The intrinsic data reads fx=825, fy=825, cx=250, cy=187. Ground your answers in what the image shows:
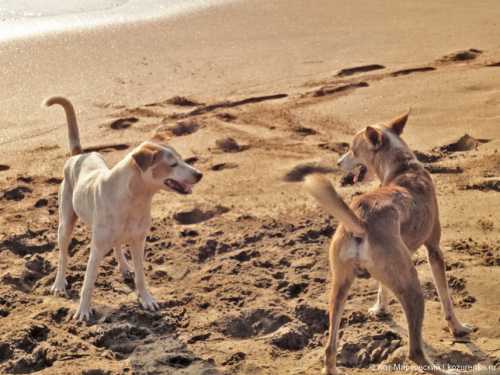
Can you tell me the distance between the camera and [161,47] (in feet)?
44.2

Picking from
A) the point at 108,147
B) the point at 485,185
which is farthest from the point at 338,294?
the point at 108,147

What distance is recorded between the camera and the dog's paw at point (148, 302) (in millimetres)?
6613

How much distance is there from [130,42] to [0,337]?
8.40 metres

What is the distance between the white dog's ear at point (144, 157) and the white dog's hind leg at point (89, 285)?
0.77 meters

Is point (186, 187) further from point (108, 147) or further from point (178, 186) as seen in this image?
point (108, 147)

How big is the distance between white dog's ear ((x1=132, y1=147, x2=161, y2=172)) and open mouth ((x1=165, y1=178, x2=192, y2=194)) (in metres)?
0.20

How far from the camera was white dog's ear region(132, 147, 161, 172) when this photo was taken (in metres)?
6.22

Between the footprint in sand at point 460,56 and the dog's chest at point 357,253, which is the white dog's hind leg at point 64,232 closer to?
the dog's chest at point 357,253

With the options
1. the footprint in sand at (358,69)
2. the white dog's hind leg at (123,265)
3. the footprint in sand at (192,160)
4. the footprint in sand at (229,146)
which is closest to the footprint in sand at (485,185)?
the footprint in sand at (229,146)

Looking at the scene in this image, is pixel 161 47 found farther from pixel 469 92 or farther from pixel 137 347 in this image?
pixel 137 347

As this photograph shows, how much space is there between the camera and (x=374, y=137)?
6359 millimetres

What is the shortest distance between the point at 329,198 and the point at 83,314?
2617mm

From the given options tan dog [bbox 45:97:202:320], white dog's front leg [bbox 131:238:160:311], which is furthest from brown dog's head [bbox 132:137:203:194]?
white dog's front leg [bbox 131:238:160:311]

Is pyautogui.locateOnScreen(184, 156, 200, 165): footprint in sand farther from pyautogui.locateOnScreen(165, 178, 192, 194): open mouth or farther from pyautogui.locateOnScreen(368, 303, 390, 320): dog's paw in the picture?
pyautogui.locateOnScreen(368, 303, 390, 320): dog's paw
